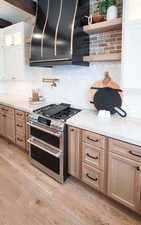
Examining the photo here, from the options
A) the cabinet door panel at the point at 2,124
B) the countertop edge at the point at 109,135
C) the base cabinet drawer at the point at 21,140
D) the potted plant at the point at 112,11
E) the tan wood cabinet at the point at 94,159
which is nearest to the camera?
the countertop edge at the point at 109,135

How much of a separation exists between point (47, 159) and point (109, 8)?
2.12m

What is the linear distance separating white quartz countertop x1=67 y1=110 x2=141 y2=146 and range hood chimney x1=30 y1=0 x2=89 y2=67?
78cm

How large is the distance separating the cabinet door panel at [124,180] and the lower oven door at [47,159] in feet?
2.24

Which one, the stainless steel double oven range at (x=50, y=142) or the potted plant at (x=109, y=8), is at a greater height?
the potted plant at (x=109, y=8)

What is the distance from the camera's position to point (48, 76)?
2.97 metres

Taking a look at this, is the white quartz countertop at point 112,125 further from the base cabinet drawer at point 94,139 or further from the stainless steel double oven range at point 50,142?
the stainless steel double oven range at point 50,142

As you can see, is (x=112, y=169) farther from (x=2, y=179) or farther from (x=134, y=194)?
(x=2, y=179)

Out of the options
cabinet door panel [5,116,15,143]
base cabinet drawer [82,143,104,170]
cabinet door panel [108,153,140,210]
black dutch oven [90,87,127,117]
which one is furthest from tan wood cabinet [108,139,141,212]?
cabinet door panel [5,116,15,143]

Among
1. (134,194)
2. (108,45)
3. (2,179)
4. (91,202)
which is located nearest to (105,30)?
(108,45)

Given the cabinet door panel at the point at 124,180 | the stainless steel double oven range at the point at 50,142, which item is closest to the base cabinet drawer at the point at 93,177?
the cabinet door panel at the point at 124,180

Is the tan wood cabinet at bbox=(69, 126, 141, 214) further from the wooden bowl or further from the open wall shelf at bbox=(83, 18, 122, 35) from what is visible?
the wooden bowl

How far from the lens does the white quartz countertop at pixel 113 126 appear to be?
1464 mm

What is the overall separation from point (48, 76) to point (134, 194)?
7.77ft

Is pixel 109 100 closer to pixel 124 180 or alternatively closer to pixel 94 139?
pixel 94 139
